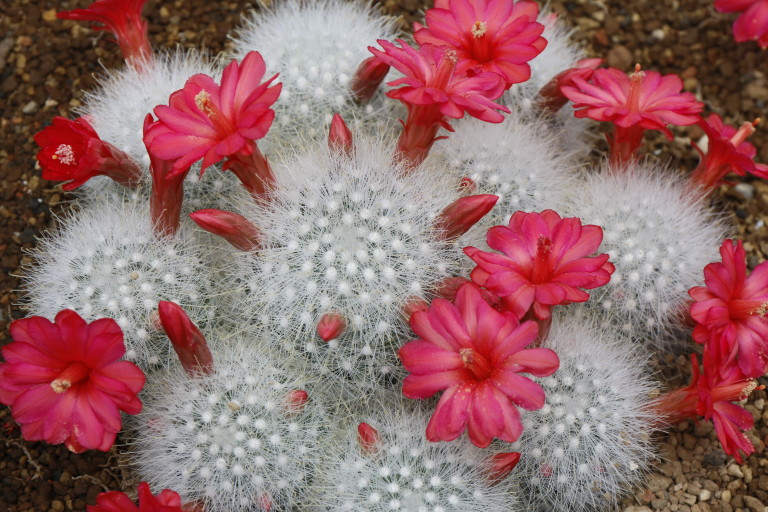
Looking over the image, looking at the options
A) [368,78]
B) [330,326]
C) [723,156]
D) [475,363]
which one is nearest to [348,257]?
[330,326]

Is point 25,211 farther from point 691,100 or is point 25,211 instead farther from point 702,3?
point 702,3

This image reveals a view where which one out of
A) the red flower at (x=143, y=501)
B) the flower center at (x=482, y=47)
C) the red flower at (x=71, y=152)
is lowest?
the red flower at (x=143, y=501)

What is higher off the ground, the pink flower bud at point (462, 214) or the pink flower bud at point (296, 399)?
the pink flower bud at point (462, 214)

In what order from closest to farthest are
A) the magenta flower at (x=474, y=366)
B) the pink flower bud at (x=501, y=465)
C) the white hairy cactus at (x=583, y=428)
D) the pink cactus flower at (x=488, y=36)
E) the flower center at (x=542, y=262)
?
the magenta flower at (x=474, y=366)
the flower center at (x=542, y=262)
the pink flower bud at (x=501, y=465)
the white hairy cactus at (x=583, y=428)
the pink cactus flower at (x=488, y=36)

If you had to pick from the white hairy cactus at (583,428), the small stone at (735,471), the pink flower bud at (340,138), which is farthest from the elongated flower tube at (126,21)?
the small stone at (735,471)

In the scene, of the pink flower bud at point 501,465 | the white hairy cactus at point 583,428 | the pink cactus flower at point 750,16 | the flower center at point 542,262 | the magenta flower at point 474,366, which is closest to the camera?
the magenta flower at point 474,366

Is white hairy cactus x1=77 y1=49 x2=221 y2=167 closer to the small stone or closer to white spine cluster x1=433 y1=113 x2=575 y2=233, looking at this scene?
white spine cluster x1=433 y1=113 x2=575 y2=233

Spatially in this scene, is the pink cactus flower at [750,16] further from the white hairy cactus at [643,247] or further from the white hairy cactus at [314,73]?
the white hairy cactus at [314,73]

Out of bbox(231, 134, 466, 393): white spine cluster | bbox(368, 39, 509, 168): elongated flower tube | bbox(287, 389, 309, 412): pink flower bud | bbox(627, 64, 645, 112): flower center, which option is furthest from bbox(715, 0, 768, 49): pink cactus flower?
bbox(287, 389, 309, 412): pink flower bud
